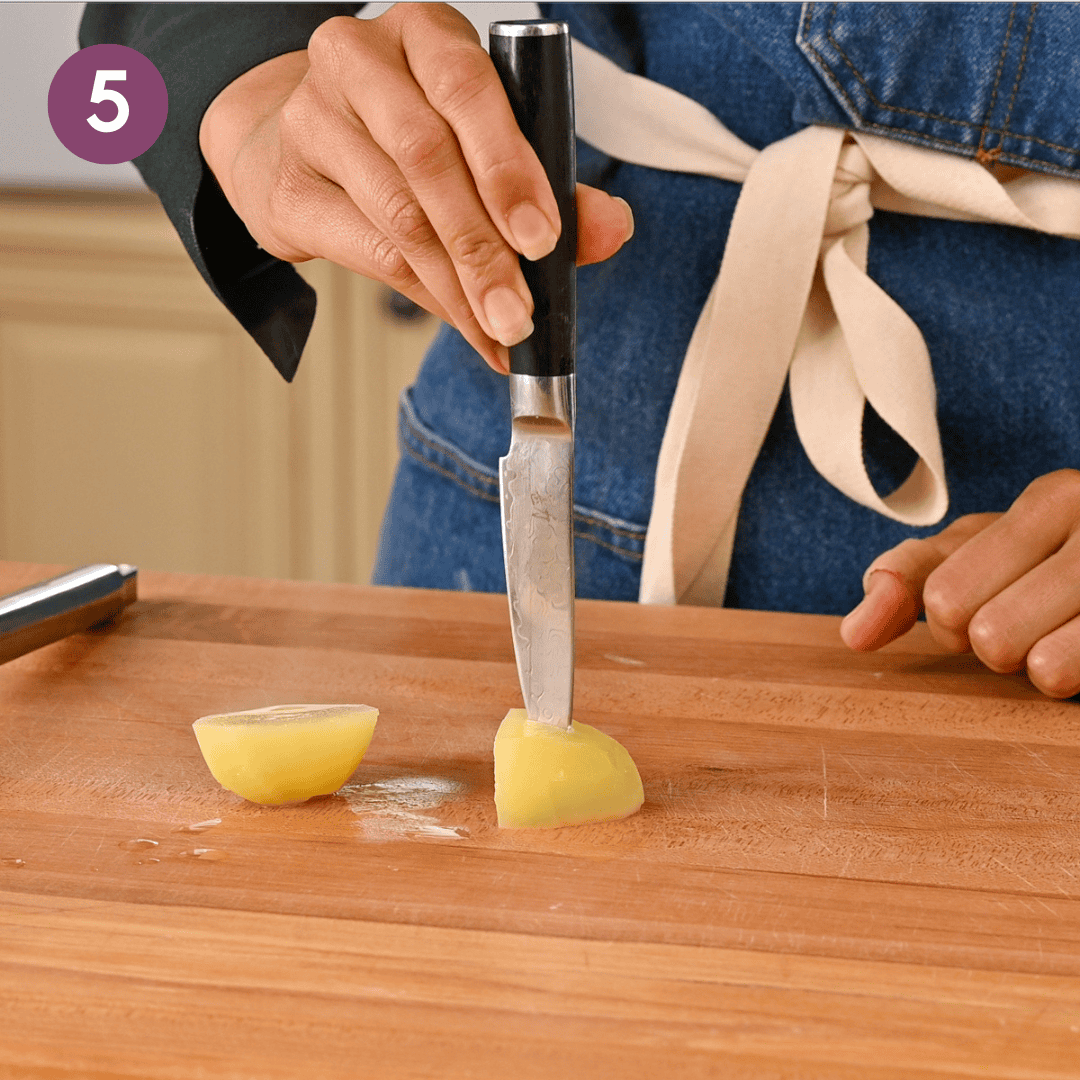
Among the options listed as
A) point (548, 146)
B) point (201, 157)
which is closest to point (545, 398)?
point (548, 146)

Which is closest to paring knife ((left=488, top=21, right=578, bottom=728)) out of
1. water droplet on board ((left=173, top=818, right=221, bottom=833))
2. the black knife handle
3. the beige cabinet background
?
the black knife handle

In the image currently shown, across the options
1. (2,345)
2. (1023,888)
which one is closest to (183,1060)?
(1023,888)

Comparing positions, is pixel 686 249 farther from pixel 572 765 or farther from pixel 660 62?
pixel 572 765

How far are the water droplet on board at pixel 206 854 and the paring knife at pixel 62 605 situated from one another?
26 centimetres

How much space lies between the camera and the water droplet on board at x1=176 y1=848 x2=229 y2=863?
1.75ft

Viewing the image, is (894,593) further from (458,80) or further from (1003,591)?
(458,80)

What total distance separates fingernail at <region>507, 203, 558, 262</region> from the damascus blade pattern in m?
0.09

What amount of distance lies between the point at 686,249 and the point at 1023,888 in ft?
1.70

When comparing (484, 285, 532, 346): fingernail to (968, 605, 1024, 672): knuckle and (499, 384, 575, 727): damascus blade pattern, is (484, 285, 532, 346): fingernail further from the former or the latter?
(968, 605, 1024, 672): knuckle

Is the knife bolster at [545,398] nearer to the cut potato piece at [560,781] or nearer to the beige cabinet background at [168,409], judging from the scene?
the cut potato piece at [560,781]

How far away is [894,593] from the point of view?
0.75 meters

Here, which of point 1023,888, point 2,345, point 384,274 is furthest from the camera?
point 2,345

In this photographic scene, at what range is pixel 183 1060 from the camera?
410 millimetres

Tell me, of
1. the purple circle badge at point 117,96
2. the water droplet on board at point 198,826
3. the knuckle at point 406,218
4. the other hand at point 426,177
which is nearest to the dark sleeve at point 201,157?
the purple circle badge at point 117,96
